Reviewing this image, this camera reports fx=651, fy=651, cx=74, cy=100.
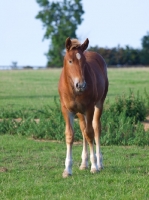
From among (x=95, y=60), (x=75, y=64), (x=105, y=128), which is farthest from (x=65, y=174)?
(x=105, y=128)

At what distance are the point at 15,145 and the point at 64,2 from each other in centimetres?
8522

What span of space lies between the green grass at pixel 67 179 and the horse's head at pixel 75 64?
138 centimetres

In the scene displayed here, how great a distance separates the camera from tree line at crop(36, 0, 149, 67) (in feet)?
306

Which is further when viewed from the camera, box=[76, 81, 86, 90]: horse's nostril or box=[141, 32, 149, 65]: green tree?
box=[141, 32, 149, 65]: green tree

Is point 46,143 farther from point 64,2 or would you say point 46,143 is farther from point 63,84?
point 64,2

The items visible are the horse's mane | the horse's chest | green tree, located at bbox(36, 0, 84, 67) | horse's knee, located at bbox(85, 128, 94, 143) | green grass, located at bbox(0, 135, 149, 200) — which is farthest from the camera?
green tree, located at bbox(36, 0, 84, 67)

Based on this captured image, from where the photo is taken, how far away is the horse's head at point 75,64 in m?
9.52

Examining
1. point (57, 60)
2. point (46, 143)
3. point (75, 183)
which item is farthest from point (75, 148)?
point (57, 60)

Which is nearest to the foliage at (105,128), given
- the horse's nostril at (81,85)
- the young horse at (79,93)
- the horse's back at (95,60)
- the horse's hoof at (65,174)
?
the horse's back at (95,60)

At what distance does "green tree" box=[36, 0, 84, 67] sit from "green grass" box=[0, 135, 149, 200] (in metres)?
80.2

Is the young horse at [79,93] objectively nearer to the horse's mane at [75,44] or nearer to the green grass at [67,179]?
the horse's mane at [75,44]

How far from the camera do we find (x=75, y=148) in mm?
13125

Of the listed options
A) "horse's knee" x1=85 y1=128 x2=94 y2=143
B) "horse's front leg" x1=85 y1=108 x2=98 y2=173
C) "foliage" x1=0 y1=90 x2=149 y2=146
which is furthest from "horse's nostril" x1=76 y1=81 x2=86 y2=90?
"foliage" x1=0 y1=90 x2=149 y2=146

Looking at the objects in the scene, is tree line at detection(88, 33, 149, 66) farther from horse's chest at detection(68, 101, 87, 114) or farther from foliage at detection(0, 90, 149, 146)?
horse's chest at detection(68, 101, 87, 114)
